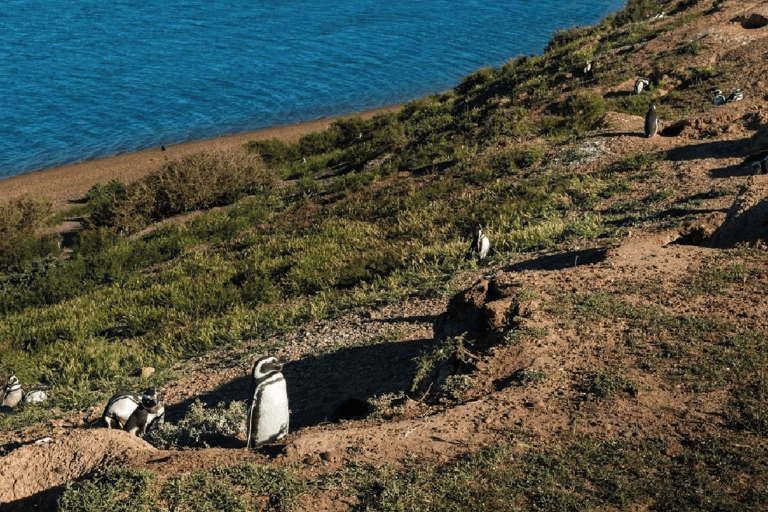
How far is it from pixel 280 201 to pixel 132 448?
14841 millimetres

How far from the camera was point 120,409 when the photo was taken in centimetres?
858

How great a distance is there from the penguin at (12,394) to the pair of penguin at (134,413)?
9.50 ft

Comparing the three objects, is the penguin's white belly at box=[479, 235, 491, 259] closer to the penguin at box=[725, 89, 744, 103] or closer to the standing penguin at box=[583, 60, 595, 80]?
the penguin at box=[725, 89, 744, 103]

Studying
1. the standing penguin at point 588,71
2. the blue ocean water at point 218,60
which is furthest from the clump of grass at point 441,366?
the blue ocean water at point 218,60

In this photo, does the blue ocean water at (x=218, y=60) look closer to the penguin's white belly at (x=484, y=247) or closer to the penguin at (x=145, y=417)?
the penguin's white belly at (x=484, y=247)

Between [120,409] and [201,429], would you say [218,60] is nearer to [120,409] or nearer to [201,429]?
[120,409]

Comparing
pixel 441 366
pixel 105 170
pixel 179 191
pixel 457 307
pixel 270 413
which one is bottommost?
pixel 105 170

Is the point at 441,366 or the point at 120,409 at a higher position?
the point at 441,366

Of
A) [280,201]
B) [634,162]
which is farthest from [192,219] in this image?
[634,162]

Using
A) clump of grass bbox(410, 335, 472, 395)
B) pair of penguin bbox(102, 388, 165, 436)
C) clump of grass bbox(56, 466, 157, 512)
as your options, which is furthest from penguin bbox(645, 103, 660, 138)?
clump of grass bbox(56, 466, 157, 512)

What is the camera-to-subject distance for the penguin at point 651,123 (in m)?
16.1

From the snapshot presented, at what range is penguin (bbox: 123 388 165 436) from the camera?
8.31 metres

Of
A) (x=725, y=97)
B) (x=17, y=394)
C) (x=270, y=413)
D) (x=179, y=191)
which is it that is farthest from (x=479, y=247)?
(x=179, y=191)

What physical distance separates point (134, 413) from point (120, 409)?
27 cm
